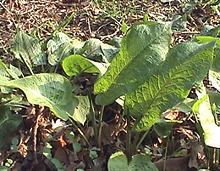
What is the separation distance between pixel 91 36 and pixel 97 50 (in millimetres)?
413

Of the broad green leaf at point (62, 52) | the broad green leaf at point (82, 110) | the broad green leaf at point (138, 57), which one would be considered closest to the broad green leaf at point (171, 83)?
the broad green leaf at point (138, 57)

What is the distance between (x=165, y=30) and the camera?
194cm

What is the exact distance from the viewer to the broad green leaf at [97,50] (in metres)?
2.31

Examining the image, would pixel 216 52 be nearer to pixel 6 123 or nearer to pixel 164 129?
pixel 164 129

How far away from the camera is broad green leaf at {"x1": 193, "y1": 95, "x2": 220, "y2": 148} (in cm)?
179

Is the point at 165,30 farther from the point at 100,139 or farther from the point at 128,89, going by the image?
the point at 100,139

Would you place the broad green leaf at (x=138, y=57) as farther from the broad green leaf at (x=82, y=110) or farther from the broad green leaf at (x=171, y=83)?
the broad green leaf at (x=82, y=110)

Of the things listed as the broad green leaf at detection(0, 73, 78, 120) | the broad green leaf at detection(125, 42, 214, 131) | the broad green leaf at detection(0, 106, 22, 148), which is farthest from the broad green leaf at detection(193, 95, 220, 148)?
the broad green leaf at detection(0, 106, 22, 148)

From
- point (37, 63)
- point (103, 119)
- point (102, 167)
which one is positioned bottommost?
point (102, 167)

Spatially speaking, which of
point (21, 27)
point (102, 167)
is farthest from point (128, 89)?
point (21, 27)

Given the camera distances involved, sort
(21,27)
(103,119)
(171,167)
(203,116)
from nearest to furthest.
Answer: (203,116) → (171,167) → (103,119) → (21,27)

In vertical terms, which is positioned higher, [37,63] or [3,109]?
[37,63]

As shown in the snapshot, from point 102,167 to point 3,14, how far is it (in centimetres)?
116

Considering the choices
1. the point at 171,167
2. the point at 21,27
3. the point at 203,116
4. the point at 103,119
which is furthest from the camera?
the point at 21,27
